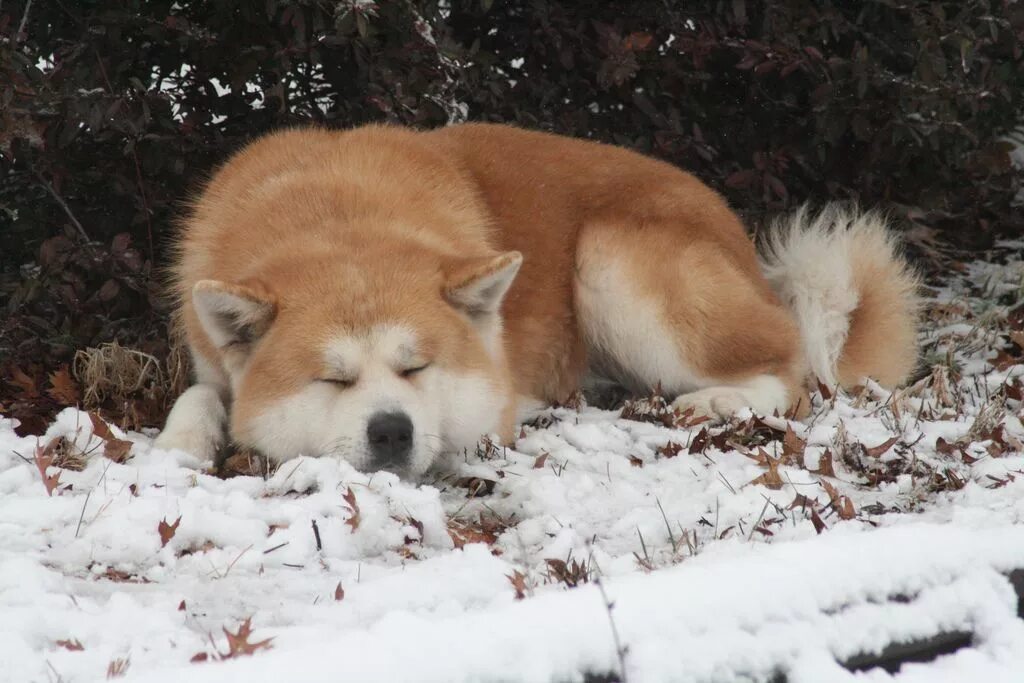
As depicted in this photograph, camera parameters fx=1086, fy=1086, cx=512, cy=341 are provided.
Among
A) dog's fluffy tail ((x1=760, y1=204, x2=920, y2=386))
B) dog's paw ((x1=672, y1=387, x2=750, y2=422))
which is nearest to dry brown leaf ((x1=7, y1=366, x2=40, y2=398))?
dog's paw ((x1=672, y1=387, x2=750, y2=422))

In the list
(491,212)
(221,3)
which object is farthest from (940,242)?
(221,3)

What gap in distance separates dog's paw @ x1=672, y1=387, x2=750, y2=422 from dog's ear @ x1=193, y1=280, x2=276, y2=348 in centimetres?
154

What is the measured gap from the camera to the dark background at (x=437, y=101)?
14.1ft

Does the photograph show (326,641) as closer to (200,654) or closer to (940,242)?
(200,654)

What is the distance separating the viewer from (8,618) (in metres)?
2.01

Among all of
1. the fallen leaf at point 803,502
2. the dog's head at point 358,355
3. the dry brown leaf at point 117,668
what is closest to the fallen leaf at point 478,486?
the dog's head at point 358,355

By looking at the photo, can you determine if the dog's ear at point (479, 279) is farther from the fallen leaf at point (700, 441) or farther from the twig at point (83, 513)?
the twig at point (83, 513)

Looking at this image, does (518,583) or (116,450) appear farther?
(116,450)

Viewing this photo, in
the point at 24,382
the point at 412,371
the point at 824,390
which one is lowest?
the point at 24,382

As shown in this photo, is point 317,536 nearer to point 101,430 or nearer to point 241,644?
point 241,644

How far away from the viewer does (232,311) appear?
3.15m

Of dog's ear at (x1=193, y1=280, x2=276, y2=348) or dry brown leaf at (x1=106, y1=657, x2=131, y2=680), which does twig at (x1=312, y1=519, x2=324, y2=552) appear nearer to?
dry brown leaf at (x1=106, y1=657, x2=131, y2=680)

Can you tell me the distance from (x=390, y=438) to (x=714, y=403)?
1433mm

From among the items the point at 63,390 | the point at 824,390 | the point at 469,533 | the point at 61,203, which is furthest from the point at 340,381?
the point at 824,390
